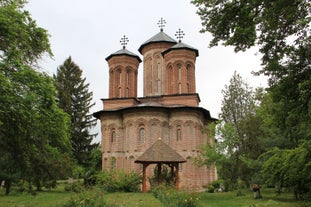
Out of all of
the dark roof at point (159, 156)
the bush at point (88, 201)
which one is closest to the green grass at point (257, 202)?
the dark roof at point (159, 156)

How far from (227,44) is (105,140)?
806 inches

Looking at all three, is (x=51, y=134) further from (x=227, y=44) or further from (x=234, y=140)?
(x=234, y=140)

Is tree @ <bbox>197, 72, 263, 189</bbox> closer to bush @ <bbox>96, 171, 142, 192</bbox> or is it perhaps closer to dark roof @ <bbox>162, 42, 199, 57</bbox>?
bush @ <bbox>96, 171, 142, 192</bbox>

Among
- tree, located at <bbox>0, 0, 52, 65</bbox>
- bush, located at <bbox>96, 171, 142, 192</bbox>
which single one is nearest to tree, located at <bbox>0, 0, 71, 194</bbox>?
tree, located at <bbox>0, 0, 52, 65</bbox>

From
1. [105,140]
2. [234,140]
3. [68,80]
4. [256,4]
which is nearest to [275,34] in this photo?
[256,4]

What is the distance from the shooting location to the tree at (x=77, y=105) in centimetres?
3406

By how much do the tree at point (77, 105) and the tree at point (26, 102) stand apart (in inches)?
846

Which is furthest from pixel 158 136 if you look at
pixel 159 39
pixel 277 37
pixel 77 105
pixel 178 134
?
pixel 277 37

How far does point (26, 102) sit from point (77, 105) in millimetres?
25494

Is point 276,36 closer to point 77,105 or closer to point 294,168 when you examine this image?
point 294,168

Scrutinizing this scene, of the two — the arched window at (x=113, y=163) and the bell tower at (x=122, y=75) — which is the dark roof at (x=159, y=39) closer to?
the bell tower at (x=122, y=75)

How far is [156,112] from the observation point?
25.7 meters

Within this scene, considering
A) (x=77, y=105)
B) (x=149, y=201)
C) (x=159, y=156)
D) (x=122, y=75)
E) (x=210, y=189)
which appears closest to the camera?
(x=149, y=201)

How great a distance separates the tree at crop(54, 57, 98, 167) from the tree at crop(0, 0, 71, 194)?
70.5 feet
